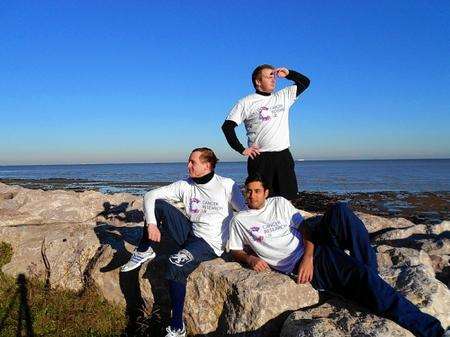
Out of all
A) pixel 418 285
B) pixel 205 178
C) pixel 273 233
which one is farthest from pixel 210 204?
pixel 418 285

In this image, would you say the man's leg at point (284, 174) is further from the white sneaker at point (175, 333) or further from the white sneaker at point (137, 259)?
the white sneaker at point (175, 333)

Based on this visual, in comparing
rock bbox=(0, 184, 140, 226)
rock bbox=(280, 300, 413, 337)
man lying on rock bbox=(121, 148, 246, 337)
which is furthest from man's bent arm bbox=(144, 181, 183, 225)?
rock bbox=(0, 184, 140, 226)

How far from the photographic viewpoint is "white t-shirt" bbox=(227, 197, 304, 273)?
549cm

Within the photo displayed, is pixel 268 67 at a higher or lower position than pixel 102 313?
higher

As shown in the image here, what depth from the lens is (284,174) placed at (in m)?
6.48

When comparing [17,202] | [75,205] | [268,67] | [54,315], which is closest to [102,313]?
[54,315]

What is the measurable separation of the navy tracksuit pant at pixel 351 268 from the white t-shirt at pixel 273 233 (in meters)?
0.31

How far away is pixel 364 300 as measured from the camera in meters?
4.71

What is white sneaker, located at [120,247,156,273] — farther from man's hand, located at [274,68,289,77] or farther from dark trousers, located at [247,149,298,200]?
man's hand, located at [274,68,289,77]

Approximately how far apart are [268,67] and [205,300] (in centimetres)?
349

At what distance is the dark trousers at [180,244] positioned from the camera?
538 centimetres

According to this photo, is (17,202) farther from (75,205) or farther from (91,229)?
(91,229)

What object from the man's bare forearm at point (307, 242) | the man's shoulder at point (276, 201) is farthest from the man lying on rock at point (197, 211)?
the man's bare forearm at point (307, 242)

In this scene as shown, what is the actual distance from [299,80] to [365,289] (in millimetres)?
3331
